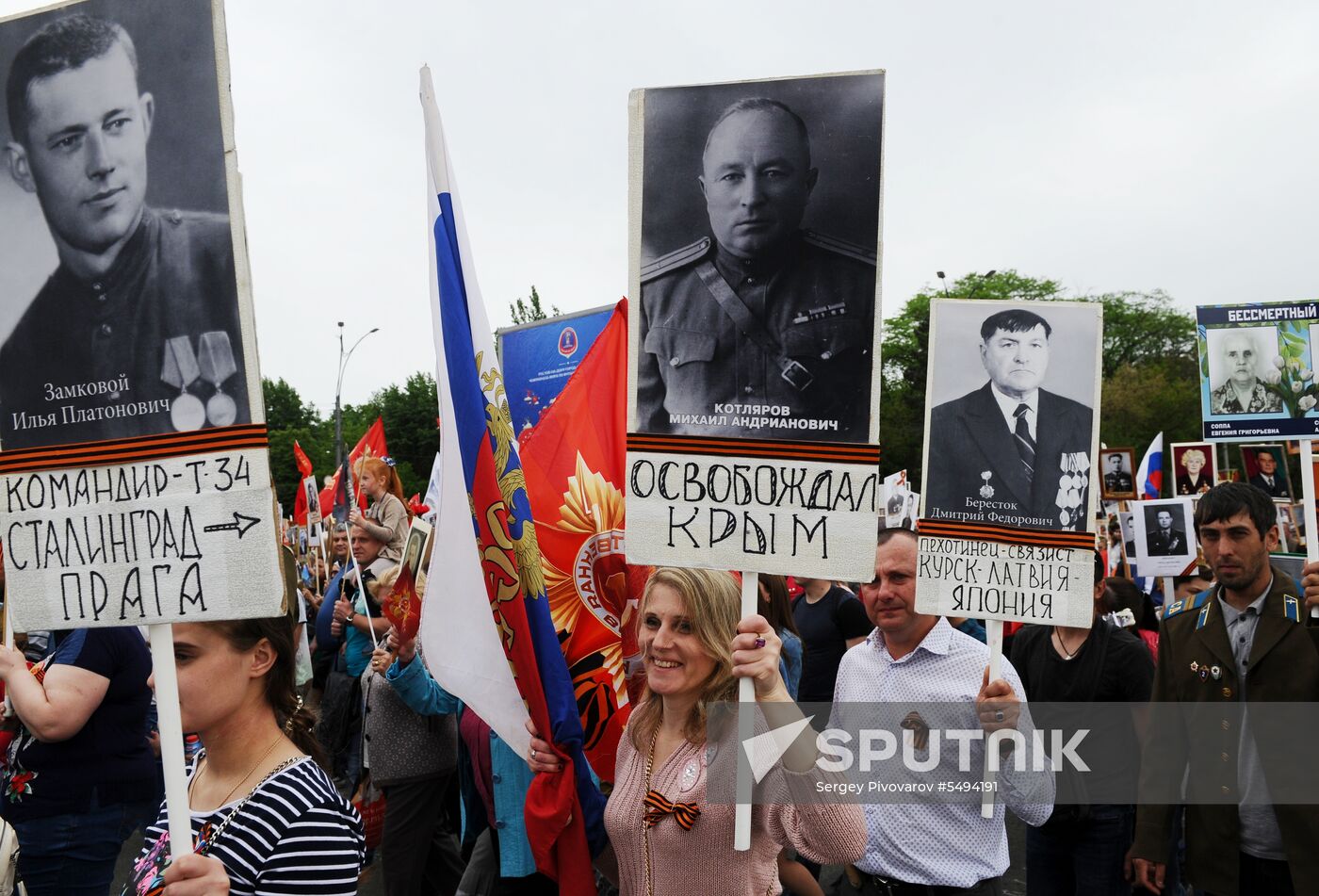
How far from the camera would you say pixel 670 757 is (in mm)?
3229

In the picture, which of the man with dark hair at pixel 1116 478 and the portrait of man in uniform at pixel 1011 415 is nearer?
the portrait of man in uniform at pixel 1011 415

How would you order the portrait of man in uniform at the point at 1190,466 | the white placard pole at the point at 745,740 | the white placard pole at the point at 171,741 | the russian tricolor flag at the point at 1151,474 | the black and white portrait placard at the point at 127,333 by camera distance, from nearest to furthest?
the white placard pole at the point at 171,741, the black and white portrait placard at the point at 127,333, the white placard pole at the point at 745,740, the portrait of man in uniform at the point at 1190,466, the russian tricolor flag at the point at 1151,474

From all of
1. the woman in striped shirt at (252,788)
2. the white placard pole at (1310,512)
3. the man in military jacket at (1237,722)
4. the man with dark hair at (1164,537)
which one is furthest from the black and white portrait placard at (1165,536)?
the woman in striped shirt at (252,788)

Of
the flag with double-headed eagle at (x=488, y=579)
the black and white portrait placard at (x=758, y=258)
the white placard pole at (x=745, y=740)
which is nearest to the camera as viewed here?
the white placard pole at (x=745, y=740)

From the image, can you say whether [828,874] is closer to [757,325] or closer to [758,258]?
[757,325]

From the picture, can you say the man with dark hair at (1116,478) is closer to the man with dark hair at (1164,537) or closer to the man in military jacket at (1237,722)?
the man with dark hair at (1164,537)

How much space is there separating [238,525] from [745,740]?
4.52 feet

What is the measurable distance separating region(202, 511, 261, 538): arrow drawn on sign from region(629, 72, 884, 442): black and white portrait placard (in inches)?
42.1

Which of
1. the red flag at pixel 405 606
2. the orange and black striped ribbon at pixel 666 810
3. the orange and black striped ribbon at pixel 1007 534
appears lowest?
the orange and black striped ribbon at pixel 666 810

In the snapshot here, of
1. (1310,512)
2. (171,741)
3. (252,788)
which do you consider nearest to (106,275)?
(171,741)

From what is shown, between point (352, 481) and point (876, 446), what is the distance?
27.0 ft

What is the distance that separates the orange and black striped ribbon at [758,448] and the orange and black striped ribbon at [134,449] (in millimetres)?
1060

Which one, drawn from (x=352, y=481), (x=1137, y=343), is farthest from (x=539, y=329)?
(x=1137, y=343)

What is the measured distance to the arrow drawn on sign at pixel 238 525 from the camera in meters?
2.51
